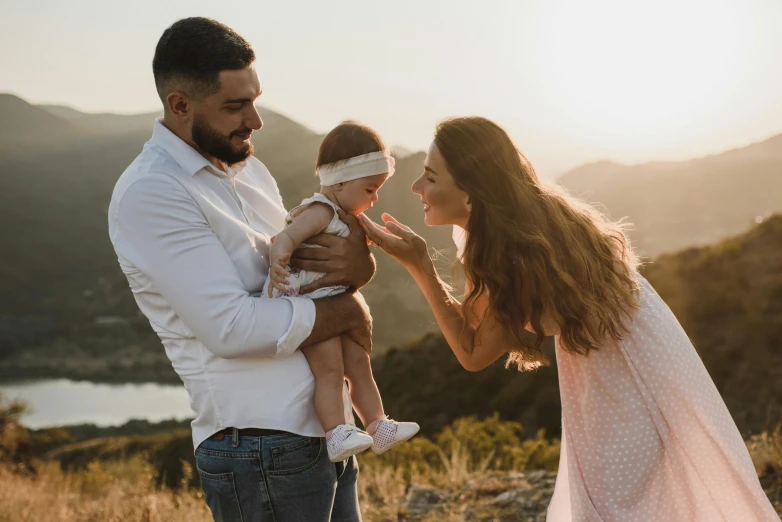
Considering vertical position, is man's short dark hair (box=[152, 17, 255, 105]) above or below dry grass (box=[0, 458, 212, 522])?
above

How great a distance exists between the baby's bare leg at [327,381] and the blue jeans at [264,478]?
0.31ft

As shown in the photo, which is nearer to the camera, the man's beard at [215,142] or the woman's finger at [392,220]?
the man's beard at [215,142]

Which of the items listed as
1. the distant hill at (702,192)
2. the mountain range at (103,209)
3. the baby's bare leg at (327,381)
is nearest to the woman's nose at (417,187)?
the baby's bare leg at (327,381)

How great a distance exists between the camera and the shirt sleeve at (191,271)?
1.97 metres

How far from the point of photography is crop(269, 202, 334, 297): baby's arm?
7.27ft

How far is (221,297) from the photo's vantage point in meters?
1.97

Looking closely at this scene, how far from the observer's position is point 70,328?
273 ft

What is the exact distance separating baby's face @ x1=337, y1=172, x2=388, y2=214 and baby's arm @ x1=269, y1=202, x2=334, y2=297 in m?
0.11

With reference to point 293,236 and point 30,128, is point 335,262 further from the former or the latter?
point 30,128

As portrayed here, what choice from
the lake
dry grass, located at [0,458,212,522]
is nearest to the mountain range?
the lake

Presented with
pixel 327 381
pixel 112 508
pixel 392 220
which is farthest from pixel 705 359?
pixel 327 381

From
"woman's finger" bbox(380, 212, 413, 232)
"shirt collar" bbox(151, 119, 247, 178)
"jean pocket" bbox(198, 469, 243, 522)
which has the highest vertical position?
"shirt collar" bbox(151, 119, 247, 178)

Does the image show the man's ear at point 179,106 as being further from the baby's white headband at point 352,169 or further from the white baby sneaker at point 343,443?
the white baby sneaker at point 343,443

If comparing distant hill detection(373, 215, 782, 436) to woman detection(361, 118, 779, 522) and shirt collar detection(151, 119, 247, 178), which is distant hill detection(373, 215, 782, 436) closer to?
woman detection(361, 118, 779, 522)
